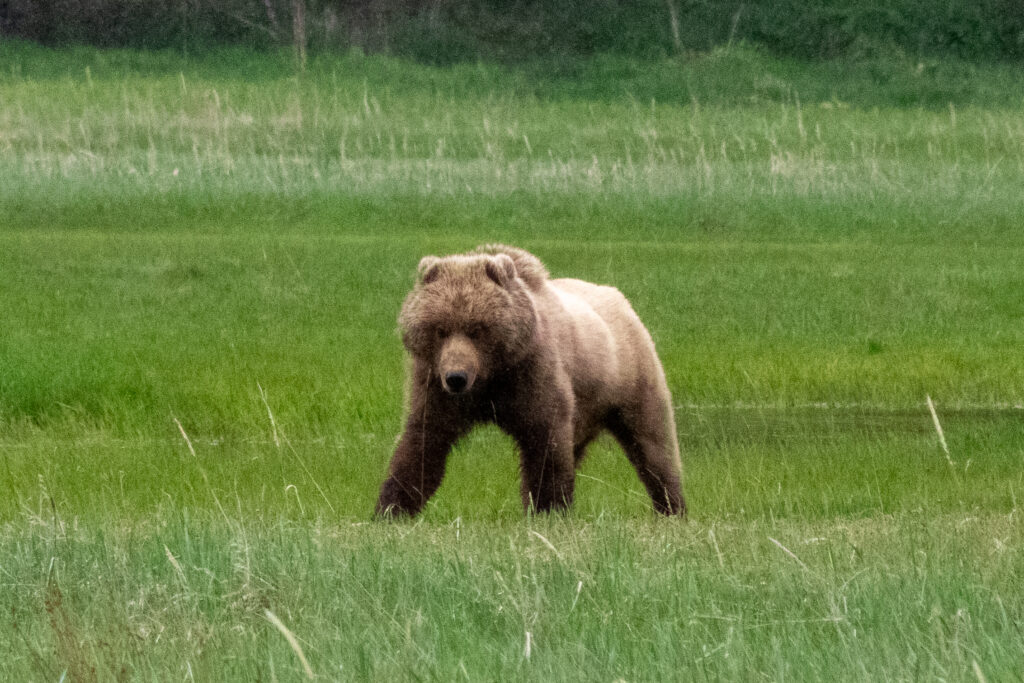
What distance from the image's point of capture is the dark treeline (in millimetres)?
30998

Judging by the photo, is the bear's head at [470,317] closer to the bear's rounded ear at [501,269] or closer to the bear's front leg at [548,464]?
the bear's rounded ear at [501,269]

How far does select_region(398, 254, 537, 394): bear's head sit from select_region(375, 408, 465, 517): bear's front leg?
22 cm

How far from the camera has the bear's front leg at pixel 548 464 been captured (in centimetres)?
632

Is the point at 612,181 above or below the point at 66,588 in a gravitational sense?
below

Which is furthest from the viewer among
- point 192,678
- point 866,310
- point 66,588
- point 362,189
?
point 362,189

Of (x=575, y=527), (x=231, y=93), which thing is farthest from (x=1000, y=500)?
(x=231, y=93)

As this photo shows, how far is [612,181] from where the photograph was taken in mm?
20797

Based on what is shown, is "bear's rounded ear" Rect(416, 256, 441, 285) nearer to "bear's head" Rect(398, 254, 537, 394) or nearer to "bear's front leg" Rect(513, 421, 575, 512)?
"bear's head" Rect(398, 254, 537, 394)

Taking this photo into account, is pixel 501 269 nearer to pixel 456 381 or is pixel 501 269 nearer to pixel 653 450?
pixel 456 381

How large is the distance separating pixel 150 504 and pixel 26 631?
9.90 ft

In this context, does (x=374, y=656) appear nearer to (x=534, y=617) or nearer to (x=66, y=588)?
(x=534, y=617)

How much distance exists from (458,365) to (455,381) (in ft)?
0.21

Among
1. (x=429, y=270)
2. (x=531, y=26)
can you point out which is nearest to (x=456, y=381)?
(x=429, y=270)

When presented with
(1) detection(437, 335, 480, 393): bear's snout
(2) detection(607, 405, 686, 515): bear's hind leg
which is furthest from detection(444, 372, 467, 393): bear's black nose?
(2) detection(607, 405, 686, 515): bear's hind leg
